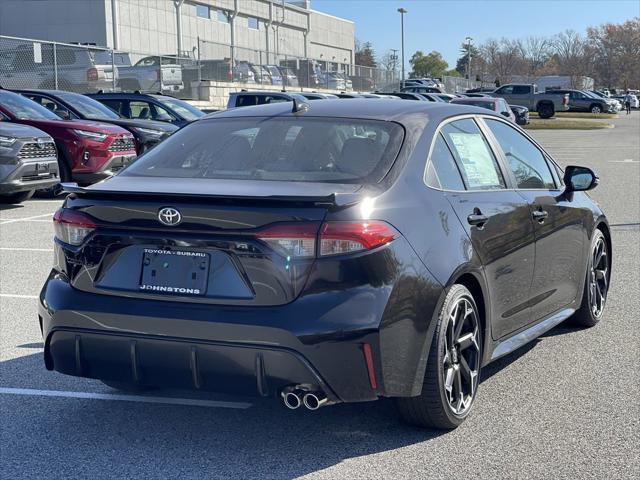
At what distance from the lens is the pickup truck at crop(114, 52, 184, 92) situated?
3200cm

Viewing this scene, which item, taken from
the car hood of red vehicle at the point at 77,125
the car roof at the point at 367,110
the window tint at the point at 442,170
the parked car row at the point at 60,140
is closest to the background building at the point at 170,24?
the parked car row at the point at 60,140

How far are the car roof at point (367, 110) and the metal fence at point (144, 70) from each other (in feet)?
69.1

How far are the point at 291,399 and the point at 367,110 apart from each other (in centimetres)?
177

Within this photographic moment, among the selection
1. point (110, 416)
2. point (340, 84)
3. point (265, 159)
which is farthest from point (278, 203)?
point (340, 84)

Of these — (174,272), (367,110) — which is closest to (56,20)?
(367,110)

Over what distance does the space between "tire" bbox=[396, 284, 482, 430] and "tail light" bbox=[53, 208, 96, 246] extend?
165 cm

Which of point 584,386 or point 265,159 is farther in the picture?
point 584,386

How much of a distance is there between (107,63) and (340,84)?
25.4 metres

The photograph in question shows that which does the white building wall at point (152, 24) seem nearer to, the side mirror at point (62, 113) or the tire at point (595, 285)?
the side mirror at point (62, 113)

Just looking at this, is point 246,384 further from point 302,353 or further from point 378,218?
point 378,218

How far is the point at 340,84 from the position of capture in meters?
54.8

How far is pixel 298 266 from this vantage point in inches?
156

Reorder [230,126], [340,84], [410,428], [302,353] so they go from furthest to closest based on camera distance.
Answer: [340,84], [230,126], [410,428], [302,353]

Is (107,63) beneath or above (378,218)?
above
